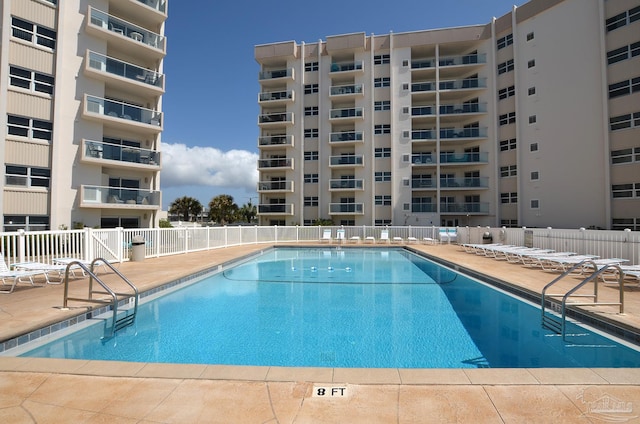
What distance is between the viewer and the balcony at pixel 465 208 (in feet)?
101

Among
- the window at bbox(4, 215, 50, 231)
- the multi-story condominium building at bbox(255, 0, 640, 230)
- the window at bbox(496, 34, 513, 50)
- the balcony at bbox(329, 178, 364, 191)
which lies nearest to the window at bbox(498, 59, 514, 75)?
the multi-story condominium building at bbox(255, 0, 640, 230)

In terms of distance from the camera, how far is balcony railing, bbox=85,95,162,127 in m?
20.3

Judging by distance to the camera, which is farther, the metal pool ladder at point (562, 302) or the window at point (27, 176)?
the window at point (27, 176)

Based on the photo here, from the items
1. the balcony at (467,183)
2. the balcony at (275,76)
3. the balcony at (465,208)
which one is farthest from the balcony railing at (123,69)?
the balcony at (465,208)

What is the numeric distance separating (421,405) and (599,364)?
327 cm

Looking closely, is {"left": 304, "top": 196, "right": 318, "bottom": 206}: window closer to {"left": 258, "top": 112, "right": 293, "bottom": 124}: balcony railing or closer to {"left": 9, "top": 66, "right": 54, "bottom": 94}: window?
{"left": 258, "top": 112, "right": 293, "bottom": 124}: balcony railing

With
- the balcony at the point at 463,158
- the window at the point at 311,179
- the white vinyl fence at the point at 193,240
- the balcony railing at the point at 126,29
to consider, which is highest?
the balcony railing at the point at 126,29

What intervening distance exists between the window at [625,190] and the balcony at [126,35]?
32903 millimetres

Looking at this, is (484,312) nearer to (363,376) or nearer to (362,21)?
(363,376)

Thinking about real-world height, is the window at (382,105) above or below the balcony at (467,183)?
above

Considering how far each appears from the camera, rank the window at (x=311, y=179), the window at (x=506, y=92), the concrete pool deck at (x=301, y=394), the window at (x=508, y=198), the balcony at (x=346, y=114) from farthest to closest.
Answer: the window at (x=311, y=179), the balcony at (x=346, y=114), the window at (x=506, y=92), the window at (x=508, y=198), the concrete pool deck at (x=301, y=394)


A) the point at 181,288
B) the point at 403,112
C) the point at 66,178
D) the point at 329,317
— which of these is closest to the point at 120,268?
the point at 181,288

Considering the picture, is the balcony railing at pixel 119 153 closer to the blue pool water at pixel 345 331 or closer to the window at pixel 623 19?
the blue pool water at pixel 345 331

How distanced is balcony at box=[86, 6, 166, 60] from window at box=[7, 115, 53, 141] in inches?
253
